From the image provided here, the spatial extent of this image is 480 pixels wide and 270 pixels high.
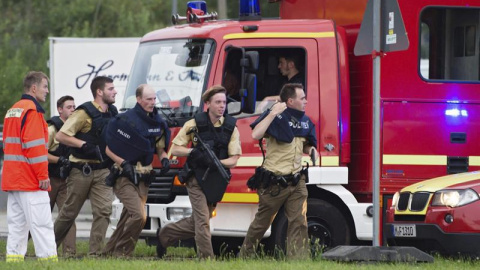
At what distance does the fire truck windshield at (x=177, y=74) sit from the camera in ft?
39.0

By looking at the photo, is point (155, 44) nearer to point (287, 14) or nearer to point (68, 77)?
point (287, 14)

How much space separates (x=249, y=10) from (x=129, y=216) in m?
2.57

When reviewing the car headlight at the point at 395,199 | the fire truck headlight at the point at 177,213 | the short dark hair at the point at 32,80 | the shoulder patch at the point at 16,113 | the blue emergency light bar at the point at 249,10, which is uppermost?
the blue emergency light bar at the point at 249,10

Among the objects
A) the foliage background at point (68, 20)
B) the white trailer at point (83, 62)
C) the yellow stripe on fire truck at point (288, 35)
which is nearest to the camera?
the yellow stripe on fire truck at point (288, 35)

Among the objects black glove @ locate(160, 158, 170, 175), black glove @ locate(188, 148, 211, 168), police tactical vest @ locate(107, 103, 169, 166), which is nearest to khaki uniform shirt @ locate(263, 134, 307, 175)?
black glove @ locate(188, 148, 211, 168)

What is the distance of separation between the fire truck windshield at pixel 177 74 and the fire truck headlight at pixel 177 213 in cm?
95

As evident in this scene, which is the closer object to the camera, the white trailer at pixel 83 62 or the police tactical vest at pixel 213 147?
the police tactical vest at pixel 213 147

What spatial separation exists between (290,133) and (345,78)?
1.22m

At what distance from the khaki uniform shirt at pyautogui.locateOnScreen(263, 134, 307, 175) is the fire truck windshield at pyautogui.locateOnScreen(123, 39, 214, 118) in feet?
3.43

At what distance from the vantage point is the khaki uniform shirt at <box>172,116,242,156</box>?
1111cm

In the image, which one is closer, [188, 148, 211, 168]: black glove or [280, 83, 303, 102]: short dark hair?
[188, 148, 211, 168]: black glove

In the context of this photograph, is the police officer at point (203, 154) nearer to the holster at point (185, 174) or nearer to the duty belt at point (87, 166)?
the holster at point (185, 174)

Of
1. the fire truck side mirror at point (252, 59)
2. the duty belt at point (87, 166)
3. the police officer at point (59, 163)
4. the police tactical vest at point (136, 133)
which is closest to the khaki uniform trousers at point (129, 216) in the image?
the police tactical vest at point (136, 133)

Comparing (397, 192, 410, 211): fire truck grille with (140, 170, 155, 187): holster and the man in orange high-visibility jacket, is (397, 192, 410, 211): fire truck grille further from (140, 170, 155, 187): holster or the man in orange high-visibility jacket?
the man in orange high-visibility jacket
